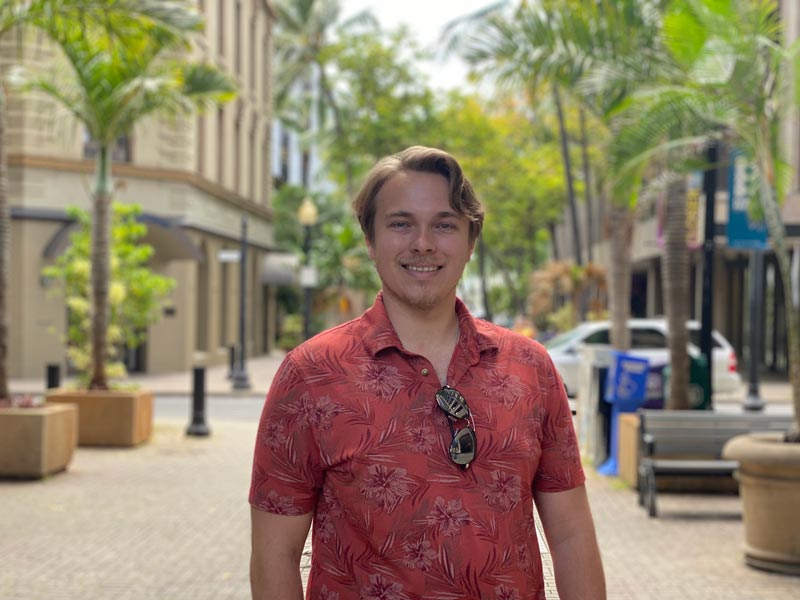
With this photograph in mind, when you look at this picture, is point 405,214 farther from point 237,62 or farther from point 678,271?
point 237,62

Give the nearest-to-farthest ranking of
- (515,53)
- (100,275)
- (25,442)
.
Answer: (25,442) < (515,53) < (100,275)

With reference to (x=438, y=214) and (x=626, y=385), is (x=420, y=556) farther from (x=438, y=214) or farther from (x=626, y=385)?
(x=626, y=385)

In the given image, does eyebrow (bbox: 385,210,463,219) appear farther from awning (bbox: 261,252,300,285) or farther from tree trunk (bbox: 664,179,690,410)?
awning (bbox: 261,252,300,285)

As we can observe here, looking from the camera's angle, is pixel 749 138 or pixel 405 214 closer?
pixel 405 214

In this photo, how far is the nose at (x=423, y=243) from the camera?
2.54m

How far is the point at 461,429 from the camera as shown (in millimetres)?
2391

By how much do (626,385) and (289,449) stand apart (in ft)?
32.2

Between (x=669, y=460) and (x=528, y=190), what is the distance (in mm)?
31943

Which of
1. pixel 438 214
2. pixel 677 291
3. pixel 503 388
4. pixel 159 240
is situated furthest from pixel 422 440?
pixel 159 240

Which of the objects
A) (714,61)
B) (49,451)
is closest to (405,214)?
(714,61)

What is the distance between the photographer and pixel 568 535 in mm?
2613

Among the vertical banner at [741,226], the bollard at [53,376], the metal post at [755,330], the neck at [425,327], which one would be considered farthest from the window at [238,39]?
the neck at [425,327]

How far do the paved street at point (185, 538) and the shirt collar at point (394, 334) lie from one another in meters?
4.36

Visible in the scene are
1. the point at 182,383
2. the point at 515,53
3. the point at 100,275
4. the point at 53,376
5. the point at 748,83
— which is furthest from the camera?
the point at 182,383
